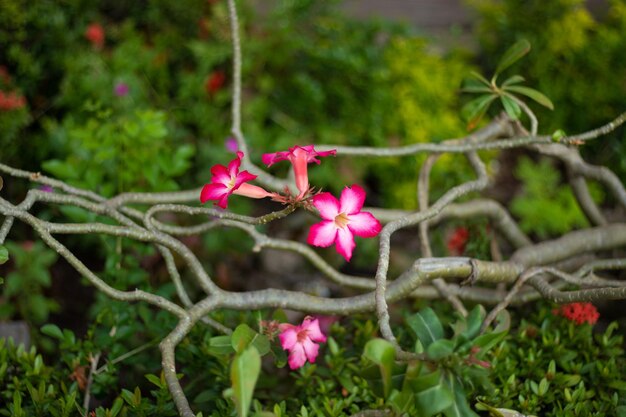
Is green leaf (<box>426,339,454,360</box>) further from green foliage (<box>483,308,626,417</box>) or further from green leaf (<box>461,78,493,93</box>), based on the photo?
green leaf (<box>461,78,493,93</box>)

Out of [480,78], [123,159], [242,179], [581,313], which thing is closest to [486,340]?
[242,179]

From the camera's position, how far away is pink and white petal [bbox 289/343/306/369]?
1286mm

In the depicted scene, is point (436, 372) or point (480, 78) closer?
point (436, 372)

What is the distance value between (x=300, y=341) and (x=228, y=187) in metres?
0.35

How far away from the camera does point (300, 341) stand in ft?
4.28

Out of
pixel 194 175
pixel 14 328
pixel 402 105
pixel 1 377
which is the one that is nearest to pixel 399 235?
pixel 402 105

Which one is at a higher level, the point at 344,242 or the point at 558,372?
the point at 344,242

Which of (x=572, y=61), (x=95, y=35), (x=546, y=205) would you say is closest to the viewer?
(x=95, y=35)

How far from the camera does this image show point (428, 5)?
3.80m

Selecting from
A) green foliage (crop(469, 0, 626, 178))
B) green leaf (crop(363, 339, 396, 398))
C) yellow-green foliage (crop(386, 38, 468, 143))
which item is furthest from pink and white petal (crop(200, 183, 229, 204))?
green foliage (crop(469, 0, 626, 178))

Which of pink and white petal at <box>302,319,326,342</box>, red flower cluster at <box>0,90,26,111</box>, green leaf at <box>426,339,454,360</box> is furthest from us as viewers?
red flower cluster at <box>0,90,26,111</box>

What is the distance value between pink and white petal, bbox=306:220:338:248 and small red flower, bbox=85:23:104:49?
2.04 meters

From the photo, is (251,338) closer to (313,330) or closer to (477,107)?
(313,330)

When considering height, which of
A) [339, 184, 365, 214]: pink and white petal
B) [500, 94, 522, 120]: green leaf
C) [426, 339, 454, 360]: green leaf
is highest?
[339, 184, 365, 214]: pink and white petal
